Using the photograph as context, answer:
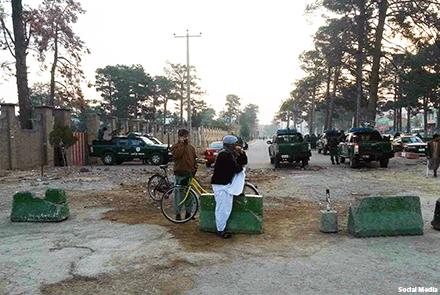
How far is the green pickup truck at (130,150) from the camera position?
26984 millimetres

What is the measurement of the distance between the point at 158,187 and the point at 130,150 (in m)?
16.1

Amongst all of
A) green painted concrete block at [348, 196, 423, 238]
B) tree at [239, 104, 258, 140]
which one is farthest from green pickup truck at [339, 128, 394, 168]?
tree at [239, 104, 258, 140]

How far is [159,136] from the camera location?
141 ft

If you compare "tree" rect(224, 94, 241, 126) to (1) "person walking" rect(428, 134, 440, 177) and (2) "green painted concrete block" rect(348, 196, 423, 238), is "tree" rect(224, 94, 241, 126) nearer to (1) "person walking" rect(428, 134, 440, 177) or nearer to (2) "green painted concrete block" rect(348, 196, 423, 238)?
(1) "person walking" rect(428, 134, 440, 177)

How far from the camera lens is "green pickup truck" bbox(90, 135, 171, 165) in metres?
27.0

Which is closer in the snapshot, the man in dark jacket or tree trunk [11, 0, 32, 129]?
the man in dark jacket

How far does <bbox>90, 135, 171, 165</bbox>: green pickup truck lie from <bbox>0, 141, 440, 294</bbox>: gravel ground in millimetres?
15679

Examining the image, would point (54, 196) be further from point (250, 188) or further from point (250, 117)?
point (250, 117)

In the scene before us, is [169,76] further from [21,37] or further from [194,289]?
[194,289]

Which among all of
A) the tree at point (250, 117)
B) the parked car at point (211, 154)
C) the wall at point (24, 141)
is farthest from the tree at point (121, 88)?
the tree at point (250, 117)

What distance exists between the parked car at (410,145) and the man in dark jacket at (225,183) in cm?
2522

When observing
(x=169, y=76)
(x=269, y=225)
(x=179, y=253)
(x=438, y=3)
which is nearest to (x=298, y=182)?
(x=269, y=225)

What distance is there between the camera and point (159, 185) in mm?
11422

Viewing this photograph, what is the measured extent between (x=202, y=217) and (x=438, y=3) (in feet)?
76.6
